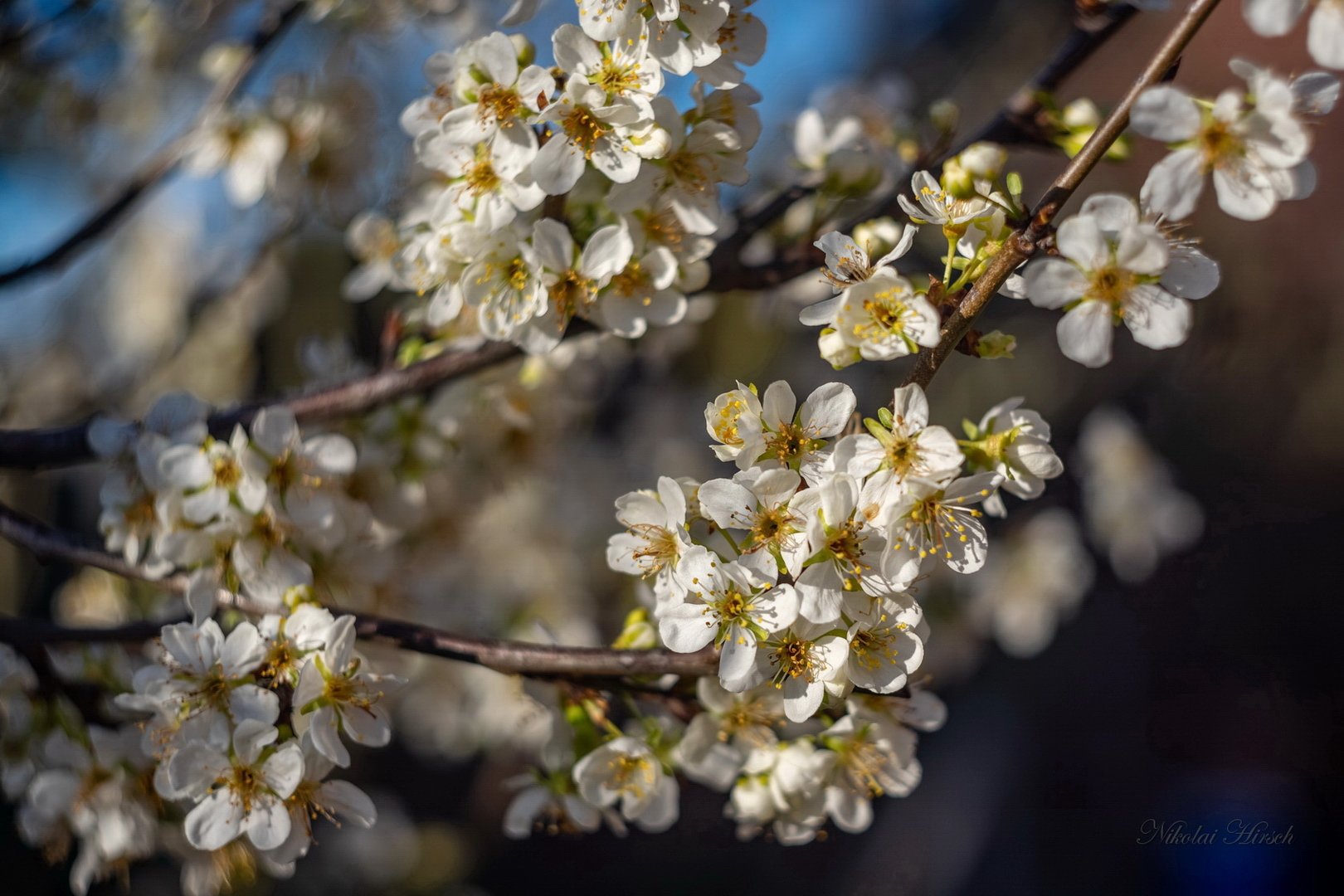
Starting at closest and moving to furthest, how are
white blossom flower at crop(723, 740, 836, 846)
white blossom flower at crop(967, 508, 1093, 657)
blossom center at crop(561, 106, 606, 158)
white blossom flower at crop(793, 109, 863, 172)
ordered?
blossom center at crop(561, 106, 606, 158) < white blossom flower at crop(723, 740, 836, 846) < white blossom flower at crop(793, 109, 863, 172) < white blossom flower at crop(967, 508, 1093, 657)

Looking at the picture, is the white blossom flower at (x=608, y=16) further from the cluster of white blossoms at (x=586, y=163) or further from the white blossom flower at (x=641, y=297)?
the white blossom flower at (x=641, y=297)

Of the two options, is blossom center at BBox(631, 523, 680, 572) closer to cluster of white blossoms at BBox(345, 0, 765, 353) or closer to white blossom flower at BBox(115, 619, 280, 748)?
cluster of white blossoms at BBox(345, 0, 765, 353)

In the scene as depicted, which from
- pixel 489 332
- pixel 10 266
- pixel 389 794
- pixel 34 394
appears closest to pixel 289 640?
pixel 489 332

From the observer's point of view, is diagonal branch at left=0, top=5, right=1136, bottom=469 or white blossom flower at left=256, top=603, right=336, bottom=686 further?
diagonal branch at left=0, top=5, right=1136, bottom=469

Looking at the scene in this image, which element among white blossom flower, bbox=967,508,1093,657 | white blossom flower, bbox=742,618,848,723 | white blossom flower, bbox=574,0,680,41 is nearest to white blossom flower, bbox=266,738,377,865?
white blossom flower, bbox=742,618,848,723

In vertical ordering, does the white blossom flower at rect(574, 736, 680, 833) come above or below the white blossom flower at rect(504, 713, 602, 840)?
above

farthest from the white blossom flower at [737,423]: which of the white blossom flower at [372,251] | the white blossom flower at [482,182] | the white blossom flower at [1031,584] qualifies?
the white blossom flower at [1031,584]
